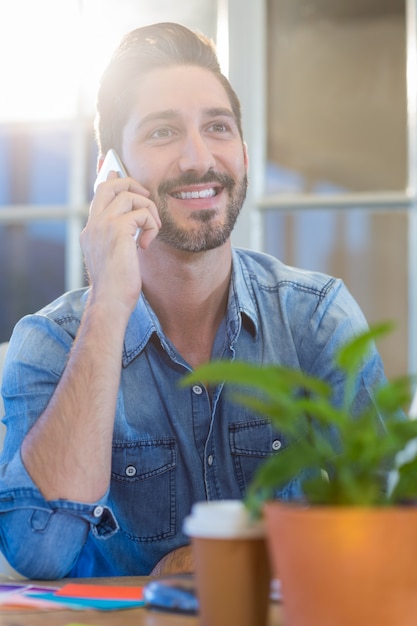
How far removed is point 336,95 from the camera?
2846 millimetres

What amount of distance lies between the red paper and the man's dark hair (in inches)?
46.3

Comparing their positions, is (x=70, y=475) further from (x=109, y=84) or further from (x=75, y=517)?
(x=109, y=84)

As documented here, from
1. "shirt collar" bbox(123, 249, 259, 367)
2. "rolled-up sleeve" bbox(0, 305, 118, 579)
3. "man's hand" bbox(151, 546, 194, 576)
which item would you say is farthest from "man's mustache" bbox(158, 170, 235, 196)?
"man's hand" bbox(151, 546, 194, 576)

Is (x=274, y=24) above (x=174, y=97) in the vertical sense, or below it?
above

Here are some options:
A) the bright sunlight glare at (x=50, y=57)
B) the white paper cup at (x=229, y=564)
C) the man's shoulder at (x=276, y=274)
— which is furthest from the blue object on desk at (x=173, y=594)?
the bright sunlight glare at (x=50, y=57)

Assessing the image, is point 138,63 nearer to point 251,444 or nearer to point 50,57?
point 251,444

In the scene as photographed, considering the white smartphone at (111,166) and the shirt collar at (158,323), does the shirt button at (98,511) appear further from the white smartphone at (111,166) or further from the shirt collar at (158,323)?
the white smartphone at (111,166)

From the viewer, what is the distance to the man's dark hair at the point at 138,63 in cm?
200

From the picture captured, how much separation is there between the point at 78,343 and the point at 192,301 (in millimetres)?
405

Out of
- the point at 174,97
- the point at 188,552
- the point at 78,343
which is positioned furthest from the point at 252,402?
the point at 174,97

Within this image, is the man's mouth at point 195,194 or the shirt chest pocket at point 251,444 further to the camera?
the man's mouth at point 195,194

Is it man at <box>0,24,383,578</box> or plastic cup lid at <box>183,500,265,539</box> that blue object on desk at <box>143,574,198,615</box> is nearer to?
plastic cup lid at <box>183,500,265,539</box>

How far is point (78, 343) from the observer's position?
153 centimetres

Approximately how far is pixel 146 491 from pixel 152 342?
0.29 metres
